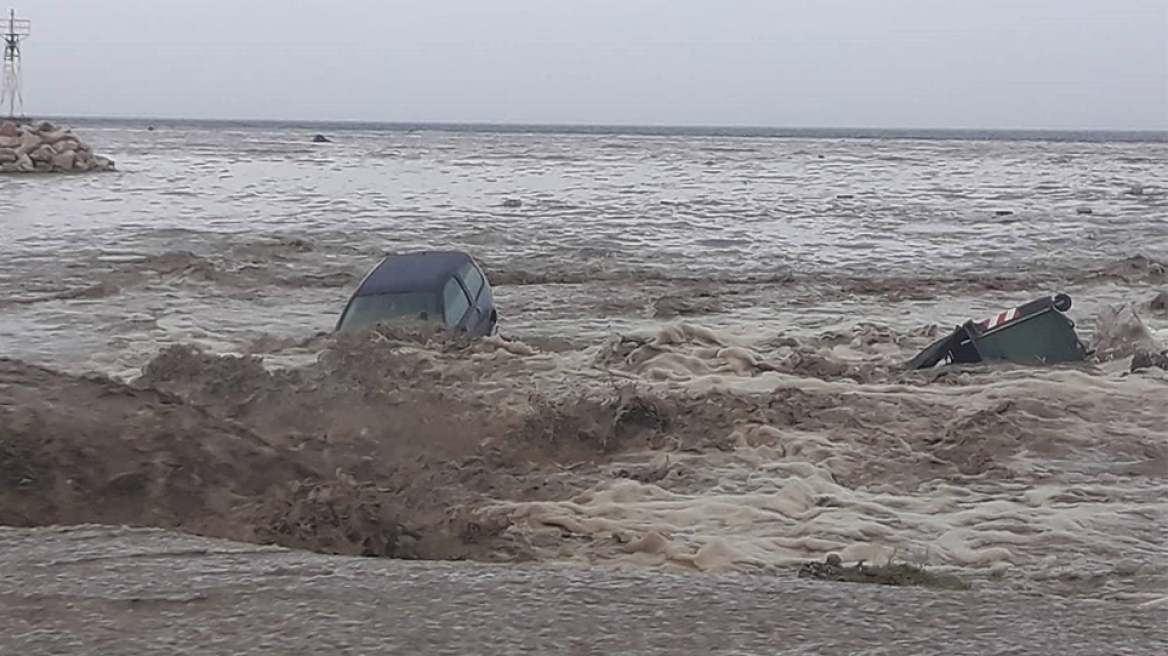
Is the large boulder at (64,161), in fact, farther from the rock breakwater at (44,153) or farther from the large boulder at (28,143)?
the large boulder at (28,143)

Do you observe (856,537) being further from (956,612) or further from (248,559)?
(248,559)

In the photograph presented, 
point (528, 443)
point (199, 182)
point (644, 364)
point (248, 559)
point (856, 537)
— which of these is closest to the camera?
point (248, 559)

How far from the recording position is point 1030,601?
14.5ft

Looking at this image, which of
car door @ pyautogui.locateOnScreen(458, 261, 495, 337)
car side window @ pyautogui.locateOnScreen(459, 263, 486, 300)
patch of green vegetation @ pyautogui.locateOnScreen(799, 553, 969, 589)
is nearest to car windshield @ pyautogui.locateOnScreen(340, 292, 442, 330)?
car door @ pyautogui.locateOnScreen(458, 261, 495, 337)

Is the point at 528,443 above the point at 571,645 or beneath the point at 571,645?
beneath

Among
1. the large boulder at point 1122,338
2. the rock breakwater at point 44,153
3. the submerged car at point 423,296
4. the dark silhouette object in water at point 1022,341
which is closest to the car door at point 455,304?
Result: the submerged car at point 423,296

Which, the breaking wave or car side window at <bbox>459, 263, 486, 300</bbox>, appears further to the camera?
car side window at <bbox>459, 263, 486, 300</bbox>

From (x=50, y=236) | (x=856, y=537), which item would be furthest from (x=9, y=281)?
(x=856, y=537)

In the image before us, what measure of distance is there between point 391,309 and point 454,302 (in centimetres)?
77

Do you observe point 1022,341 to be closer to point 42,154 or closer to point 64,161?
point 64,161

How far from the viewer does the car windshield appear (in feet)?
44.1

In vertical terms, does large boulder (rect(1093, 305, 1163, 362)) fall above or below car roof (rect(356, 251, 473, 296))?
below

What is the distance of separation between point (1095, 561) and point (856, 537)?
4.86 feet

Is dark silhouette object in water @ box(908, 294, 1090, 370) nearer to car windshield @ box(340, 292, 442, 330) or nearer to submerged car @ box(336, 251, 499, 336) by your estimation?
submerged car @ box(336, 251, 499, 336)
